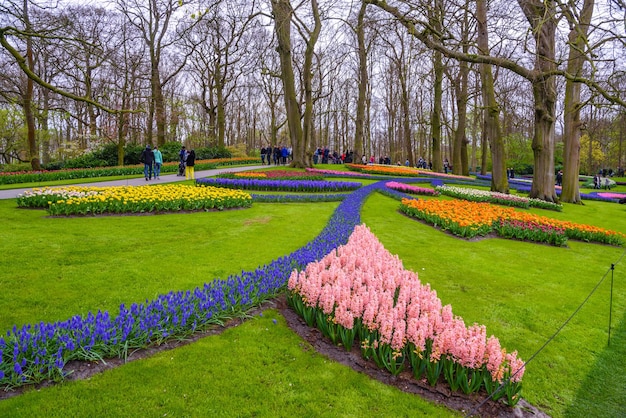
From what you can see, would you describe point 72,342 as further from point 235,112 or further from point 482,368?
point 235,112

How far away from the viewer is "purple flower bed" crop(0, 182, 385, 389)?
278 centimetres

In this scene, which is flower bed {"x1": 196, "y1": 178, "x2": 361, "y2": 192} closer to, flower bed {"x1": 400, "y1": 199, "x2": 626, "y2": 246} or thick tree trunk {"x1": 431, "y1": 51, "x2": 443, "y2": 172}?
flower bed {"x1": 400, "y1": 199, "x2": 626, "y2": 246}

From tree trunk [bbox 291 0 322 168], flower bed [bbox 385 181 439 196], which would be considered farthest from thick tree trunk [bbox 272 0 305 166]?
flower bed [bbox 385 181 439 196]

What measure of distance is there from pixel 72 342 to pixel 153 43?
30.8 meters

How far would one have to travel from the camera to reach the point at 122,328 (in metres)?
3.29

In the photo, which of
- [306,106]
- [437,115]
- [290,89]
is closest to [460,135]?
[437,115]

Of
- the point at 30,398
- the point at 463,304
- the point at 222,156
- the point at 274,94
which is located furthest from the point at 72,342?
the point at 274,94

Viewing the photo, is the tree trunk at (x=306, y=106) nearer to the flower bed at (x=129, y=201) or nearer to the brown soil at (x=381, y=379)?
the flower bed at (x=129, y=201)

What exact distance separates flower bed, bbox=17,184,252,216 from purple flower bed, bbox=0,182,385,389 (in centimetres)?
600

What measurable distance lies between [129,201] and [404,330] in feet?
27.5

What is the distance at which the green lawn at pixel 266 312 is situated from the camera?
2787 mm

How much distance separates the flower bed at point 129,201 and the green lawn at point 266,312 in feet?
1.57

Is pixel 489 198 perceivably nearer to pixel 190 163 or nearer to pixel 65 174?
pixel 190 163

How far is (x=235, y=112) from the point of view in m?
57.3
